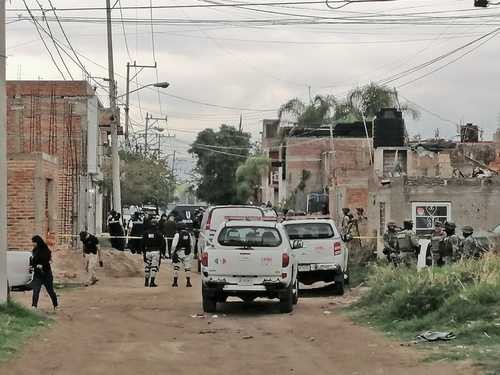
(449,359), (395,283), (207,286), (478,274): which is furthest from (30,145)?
(449,359)

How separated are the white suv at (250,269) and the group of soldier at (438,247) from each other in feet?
11.7

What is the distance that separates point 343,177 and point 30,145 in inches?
677

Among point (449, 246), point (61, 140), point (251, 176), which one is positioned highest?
point (251, 176)

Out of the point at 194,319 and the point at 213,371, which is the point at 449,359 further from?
the point at 194,319

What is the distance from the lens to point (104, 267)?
28.0 m

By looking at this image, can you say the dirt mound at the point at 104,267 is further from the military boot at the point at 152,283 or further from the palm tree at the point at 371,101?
the palm tree at the point at 371,101

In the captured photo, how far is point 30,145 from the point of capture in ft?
117

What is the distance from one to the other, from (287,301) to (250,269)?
102cm

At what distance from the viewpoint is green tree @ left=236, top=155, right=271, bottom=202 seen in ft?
269

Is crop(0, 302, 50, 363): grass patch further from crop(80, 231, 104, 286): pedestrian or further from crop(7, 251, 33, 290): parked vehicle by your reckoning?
crop(80, 231, 104, 286): pedestrian

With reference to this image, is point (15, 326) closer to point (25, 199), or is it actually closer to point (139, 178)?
point (25, 199)

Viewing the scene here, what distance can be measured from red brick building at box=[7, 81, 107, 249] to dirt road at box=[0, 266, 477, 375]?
7.56 meters

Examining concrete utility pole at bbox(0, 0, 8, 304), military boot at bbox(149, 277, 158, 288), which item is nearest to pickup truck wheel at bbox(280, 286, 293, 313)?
concrete utility pole at bbox(0, 0, 8, 304)

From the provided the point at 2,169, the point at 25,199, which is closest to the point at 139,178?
the point at 25,199
